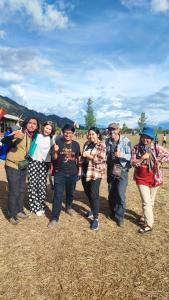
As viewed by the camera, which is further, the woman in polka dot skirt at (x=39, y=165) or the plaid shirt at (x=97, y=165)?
the woman in polka dot skirt at (x=39, y=165)

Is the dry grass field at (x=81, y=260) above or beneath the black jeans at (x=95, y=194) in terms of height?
beneath

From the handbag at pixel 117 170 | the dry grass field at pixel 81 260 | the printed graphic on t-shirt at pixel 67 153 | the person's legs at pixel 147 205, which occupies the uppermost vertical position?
the printed graphic on t-shirt at pixel 67 153

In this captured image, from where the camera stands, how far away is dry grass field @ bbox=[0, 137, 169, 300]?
4898 millimetres

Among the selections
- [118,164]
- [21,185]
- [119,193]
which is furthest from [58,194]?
[118,164]

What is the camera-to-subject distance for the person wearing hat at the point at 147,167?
7301mm

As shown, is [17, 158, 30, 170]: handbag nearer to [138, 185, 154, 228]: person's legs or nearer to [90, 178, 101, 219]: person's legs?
[90, 178, 101, 219]: person's legs

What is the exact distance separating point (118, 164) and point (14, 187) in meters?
2.36

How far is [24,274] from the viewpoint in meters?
5.32

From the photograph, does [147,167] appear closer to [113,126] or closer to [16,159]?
[113,126]

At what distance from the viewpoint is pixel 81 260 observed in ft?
19.3

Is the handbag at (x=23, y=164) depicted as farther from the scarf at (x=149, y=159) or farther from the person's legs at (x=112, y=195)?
the scarf at (x=149, y=159)

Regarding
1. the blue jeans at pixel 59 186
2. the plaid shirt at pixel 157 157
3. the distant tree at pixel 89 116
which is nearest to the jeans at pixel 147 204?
the plaid shirt at pixel 157 157

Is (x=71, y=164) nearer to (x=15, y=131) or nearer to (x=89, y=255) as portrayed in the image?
(x=15, y=131)

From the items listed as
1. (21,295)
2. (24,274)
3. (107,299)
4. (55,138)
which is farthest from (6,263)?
(55,138)
